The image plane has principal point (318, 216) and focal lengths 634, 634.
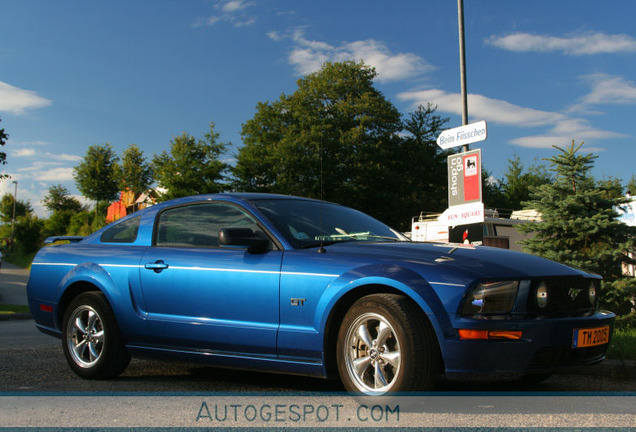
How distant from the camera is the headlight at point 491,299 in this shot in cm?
367

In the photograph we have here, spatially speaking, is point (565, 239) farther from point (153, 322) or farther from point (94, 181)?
point (94, 181)

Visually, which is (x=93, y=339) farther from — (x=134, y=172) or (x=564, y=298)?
(x=134, y=172)

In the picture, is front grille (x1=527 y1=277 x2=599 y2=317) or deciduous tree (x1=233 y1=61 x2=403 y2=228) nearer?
front grille (x1=527 y1=277 x2=599 y2=317)

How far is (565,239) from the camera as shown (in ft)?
36.4

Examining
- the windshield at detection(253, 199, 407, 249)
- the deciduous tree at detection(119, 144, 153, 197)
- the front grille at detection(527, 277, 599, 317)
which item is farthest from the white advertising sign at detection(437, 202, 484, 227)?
the deciduous tree at detection(119, 144, 153, 197)

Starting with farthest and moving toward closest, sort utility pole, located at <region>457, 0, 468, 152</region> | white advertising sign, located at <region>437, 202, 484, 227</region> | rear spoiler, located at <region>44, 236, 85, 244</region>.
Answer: utility pole, located at <region>457, 0, 468, 152</region>
white advertising sign, located at <region>437, 202, 484, 227</region>
rear spoiler, located at <region>44, 236, 85, 244</region>

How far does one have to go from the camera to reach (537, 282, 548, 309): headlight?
→ 380 cm

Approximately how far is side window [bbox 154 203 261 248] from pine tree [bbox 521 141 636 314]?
24.0 ft

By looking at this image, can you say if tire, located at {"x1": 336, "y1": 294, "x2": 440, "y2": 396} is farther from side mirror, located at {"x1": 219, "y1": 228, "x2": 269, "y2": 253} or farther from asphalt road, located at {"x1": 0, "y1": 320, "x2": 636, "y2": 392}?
side mirror, located at {"x1": 219, "y1": 228, "x2": 269, "y2": 253}

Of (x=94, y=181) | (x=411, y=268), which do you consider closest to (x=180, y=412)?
(x=411, y=268)

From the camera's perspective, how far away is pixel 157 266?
196 inches

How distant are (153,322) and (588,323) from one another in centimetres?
312

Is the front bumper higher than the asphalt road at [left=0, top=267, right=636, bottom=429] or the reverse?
higher

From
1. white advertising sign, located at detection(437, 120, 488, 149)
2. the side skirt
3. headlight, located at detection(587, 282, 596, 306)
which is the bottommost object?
the side skirt
